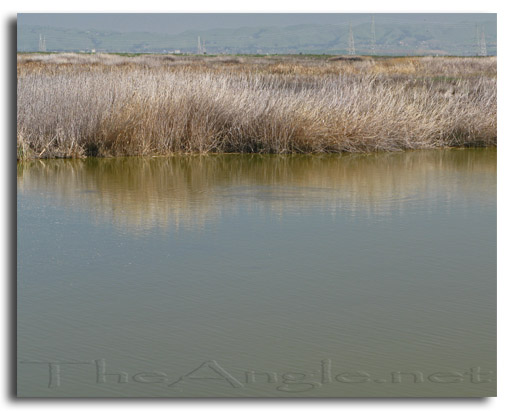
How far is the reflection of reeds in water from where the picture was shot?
7680 mm

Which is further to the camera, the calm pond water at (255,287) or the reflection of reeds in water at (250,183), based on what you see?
the reflection of reeds in water at (250,183)

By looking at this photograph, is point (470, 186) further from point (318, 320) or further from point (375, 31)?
point (318, 320)

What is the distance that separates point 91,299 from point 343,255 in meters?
1.93

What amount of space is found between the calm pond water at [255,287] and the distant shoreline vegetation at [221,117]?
1430 mm

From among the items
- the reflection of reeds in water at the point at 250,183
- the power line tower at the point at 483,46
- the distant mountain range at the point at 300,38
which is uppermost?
the distant mountain range at the point at 300,38

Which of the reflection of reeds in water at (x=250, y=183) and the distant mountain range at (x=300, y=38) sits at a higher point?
the distant mountain range at (x=300, y=38)

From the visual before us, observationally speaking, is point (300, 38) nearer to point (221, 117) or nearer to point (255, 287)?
point (255, 287)

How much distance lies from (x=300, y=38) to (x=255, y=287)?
1697 mm

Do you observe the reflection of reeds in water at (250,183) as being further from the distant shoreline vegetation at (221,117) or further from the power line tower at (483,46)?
the power line tower at (483,46)

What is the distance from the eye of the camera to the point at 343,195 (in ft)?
27.6

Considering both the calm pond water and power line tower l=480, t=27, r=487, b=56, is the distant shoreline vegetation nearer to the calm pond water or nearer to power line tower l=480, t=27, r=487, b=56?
the calm pond water

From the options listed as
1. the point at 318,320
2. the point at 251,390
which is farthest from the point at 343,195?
the point at 251,390

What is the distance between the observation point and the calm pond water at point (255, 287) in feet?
13.3

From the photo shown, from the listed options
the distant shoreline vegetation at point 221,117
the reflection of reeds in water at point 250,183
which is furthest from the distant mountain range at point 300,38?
the distant shoreline vegetation at point 221,117
